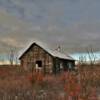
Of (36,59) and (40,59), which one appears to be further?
(36,59)

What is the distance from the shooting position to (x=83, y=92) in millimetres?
7484

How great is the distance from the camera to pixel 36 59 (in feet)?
109

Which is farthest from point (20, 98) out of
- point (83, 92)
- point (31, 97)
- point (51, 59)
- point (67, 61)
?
point (67, 61)

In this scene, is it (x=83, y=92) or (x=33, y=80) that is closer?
(x=83, y=92)

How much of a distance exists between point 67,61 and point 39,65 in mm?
5001

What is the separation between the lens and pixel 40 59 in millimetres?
32906

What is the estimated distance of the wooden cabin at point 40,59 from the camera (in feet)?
107

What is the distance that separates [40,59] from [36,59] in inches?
19.9

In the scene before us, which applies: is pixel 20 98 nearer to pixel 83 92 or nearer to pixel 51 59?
pixel 83 92

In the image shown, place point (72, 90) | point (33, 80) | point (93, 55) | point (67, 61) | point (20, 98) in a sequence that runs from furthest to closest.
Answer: point (67, 61), point (33, 80), point (93, 55), point (20, 98), point (72, 90)

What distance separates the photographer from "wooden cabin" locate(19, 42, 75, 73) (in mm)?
32500

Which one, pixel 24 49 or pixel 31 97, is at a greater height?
pixel 24 49

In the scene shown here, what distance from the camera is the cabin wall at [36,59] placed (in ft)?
107

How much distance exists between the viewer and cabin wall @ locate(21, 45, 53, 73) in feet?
107
